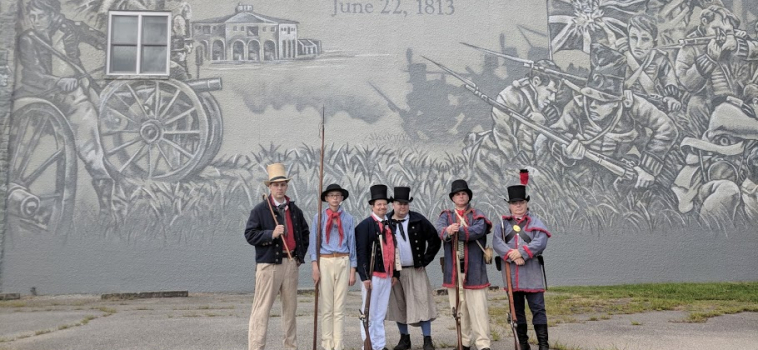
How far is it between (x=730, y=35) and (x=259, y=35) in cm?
1010

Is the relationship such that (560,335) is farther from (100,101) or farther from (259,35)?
(100,101)

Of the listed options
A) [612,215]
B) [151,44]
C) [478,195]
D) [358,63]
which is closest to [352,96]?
[358,63]

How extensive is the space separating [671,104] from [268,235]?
1056 cm

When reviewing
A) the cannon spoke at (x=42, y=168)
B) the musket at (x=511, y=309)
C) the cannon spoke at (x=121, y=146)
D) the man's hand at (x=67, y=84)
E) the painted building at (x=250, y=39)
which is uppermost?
the painted building at (x=250, y=39)

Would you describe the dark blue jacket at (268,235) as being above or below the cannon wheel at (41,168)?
below

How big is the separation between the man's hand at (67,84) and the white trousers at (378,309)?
349 inches

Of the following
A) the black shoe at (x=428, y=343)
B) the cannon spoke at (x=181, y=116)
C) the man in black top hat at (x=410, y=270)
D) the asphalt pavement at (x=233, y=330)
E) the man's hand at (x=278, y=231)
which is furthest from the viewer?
the cannon spoke at (x=181, y=116)

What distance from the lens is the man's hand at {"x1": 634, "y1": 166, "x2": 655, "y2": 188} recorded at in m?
13.1

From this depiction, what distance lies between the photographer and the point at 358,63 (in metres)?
13.1

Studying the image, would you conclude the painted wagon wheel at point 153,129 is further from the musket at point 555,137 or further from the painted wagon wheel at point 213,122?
the musket at point 555,137

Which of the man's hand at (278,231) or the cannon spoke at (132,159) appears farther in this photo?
the cannon spoke at (132,159)

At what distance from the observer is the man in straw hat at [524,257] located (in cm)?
616

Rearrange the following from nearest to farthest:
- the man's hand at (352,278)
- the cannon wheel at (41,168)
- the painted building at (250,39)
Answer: the man's hand at (352,278), the cannon wheel at (41,168), the painted building at (250,39)

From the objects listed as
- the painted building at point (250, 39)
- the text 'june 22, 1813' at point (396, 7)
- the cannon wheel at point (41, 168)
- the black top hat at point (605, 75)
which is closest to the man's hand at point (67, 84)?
the cannon wheel at point (41, 168)
